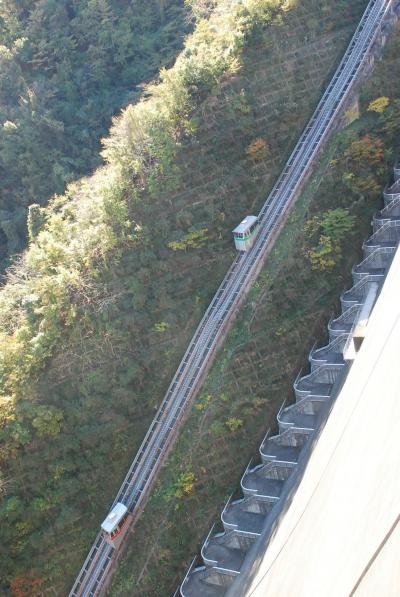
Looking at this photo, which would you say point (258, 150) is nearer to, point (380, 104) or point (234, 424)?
point (380, 104)

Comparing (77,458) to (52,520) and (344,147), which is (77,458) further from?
(344,147)

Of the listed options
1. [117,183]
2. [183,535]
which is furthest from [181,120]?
[183,535]

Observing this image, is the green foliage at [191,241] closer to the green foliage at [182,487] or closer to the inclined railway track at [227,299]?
the inclined railway track at [227,299]

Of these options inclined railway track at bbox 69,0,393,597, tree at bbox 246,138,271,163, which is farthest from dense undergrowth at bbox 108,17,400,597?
tree at bbox 246,138,271,163

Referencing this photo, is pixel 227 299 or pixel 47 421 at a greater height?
pixel 227 299

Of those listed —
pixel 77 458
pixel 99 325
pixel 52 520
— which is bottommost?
pixel 52 520

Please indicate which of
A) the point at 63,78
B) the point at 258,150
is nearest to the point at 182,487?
the point at 258,150
